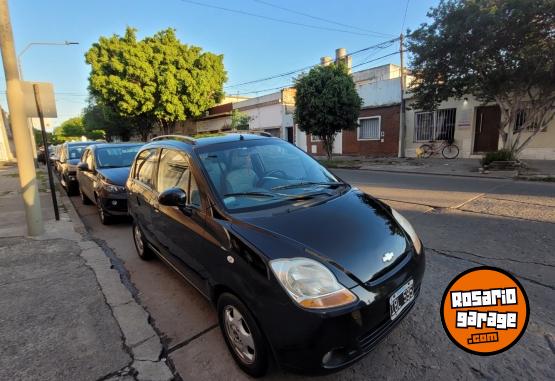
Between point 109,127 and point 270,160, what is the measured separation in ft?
136

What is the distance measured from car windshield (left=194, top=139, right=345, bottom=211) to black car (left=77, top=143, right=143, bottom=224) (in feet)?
12.2

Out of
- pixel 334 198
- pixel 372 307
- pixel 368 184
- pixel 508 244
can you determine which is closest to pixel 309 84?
pixel 368 184

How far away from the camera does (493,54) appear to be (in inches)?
397

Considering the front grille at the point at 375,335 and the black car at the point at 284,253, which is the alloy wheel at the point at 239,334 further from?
the front grille at the point at 375,335

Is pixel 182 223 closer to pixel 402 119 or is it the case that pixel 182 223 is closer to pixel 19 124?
pixel 19 124

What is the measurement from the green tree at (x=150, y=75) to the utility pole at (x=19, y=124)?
19986 millimetres

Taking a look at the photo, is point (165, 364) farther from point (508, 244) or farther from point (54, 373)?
point (508, 244)

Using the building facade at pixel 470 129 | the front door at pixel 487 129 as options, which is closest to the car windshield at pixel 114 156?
the building facade at pixel 470 129

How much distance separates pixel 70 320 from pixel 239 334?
1.87 meters

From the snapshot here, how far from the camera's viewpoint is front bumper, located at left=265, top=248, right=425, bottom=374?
172 centimetres

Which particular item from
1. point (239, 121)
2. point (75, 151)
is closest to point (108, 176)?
point (75, 151)

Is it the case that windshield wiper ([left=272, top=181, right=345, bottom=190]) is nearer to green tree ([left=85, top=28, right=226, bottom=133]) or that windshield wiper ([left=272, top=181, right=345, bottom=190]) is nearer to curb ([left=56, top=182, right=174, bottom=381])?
curb ([left=56, top=182, right=174, bottom=381])

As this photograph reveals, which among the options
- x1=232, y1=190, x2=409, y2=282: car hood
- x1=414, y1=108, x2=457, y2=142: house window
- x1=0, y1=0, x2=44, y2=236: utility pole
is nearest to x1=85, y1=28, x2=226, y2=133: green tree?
x1=414, y1=108, x2=457, y2=142: house window

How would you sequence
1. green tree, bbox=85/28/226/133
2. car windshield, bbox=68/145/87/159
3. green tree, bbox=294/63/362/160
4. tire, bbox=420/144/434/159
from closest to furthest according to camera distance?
car windshield, bbox=68/145/87/159, green tree, bbox=294/63/362/160, tire, bbox=420/144/434/159, green tree, bbox=85/28/226/133
